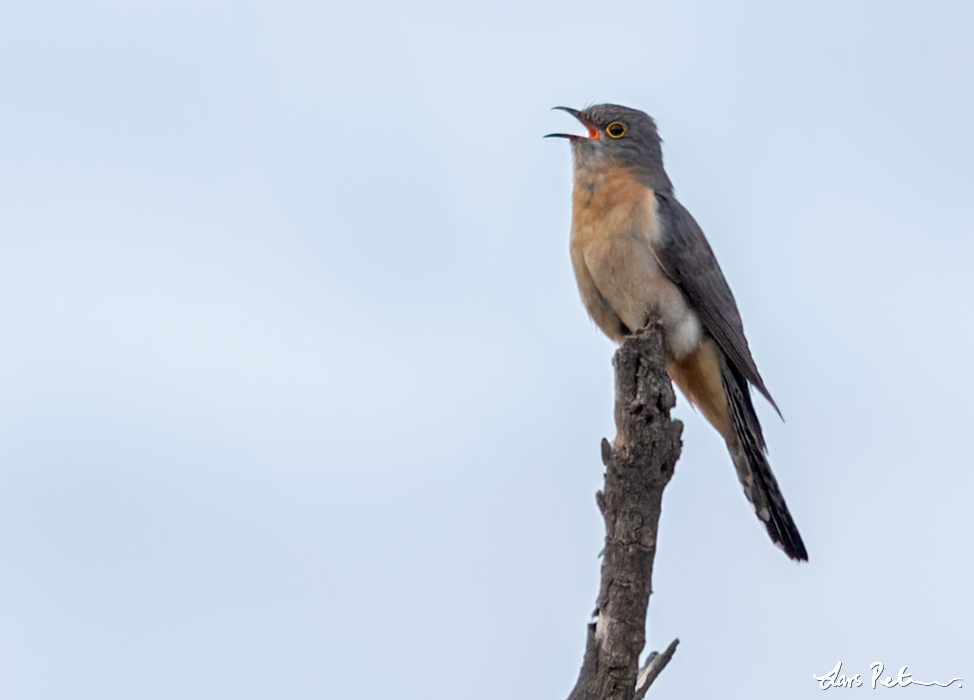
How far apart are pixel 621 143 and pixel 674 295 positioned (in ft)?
5.83

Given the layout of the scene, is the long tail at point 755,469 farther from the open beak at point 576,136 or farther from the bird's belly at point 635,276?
the open beak at point 576,136

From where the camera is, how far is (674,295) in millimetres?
8875

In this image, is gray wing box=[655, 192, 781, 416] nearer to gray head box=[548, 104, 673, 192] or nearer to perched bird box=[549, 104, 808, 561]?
perched bird box=[549, 104, 808, 561]

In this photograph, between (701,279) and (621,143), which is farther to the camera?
(621,143)

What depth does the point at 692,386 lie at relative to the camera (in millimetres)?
9273

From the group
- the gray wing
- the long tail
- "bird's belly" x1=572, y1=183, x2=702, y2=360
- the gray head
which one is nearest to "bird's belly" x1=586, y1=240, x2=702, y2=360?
"bird's belly" x1=572, y1=183, x2=702, y2=360

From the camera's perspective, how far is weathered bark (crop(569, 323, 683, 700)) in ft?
21.8

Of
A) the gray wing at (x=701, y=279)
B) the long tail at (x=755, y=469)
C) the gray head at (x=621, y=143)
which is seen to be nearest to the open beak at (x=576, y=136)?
the gray head at (x=621, y=143)

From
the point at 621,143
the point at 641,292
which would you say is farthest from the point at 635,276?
the point at 621,143

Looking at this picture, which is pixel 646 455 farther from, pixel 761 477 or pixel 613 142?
pixel 613 142

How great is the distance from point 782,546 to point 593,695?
8.59ft

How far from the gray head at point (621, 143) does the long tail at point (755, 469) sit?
1.96 meters

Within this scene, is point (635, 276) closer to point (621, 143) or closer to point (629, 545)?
point (621, 143)

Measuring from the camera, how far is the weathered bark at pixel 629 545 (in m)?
6.65
